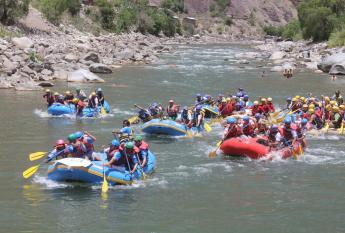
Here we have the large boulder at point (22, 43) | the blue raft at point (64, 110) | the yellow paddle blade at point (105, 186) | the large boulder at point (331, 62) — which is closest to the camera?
the yellow paddle blade at point (105, 186)

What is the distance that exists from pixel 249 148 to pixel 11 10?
36567mm

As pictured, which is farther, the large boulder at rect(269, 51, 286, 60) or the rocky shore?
the large boulder at rect(269, 51, 286, 60)

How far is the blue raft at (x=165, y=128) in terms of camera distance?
64.3 ft

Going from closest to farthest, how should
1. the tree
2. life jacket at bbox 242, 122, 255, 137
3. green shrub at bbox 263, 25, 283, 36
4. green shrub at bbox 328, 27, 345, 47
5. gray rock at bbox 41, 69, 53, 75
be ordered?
life jacket at bbox 242, 122, 255, 137 < gray rock at bbox 41, 69, 53, 75 < the tree < green shrub at bbox 328, 27, 345, 47 < green shrub at bbox 263, 25, 283, 36

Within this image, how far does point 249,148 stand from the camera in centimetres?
1669

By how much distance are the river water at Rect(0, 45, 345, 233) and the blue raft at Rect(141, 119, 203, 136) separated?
411mm

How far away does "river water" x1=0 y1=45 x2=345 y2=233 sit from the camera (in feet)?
37.9

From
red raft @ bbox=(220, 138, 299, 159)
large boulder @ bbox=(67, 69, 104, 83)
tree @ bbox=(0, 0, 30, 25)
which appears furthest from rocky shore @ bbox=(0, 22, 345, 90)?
red raft @ bbox=(220, 138, 299, 159)

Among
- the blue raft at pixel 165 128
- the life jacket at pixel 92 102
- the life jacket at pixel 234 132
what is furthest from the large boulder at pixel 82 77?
the life jacket at pixel 234 132

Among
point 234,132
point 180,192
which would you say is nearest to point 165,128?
point 234,132

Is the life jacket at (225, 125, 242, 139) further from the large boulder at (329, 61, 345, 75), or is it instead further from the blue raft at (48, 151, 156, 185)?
the large boulder at (329, 61, 345, 75)

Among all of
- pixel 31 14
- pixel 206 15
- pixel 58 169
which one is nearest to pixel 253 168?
pixel 58 169

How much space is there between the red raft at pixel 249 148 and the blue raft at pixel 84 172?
13.1 feet

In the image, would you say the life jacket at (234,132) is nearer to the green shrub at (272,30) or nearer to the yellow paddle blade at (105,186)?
the yellow paddle blade at (105,186)
